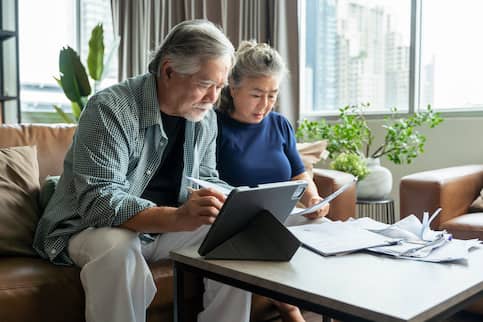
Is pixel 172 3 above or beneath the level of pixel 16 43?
above

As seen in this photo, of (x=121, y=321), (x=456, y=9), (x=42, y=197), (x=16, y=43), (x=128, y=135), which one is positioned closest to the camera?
(x=121, y=321)

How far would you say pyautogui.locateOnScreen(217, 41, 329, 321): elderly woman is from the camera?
1.87 m

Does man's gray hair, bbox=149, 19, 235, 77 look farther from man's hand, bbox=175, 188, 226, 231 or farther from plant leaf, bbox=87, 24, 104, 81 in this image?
plant leaf, bbox=87, 24, 104, 81

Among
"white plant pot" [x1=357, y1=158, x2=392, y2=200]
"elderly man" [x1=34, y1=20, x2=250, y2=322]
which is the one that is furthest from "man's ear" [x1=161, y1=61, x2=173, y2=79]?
"white plant pot" [x1=357, y1=158, x2=392, y2=200]

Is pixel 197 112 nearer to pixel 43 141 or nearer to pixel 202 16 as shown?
pixel 43 141

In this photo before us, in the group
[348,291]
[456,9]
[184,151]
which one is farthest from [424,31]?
[348,291]

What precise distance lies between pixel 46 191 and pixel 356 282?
3.71ft

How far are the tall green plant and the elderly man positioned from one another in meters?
1.72

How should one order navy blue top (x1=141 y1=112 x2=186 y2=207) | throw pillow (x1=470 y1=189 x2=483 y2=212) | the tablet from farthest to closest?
throw pillow (x1=470 y1=189 x2=483 y2=212)
navy blue top (x1=141 y1=112 x2=186 y2=207)
the tablet

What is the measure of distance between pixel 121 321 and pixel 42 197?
64 cm

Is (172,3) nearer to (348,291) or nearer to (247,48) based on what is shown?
(247,48)

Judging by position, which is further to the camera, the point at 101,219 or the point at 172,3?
the point at 172,3

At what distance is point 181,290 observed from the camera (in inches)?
49.0

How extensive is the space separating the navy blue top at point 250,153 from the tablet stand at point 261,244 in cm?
71
